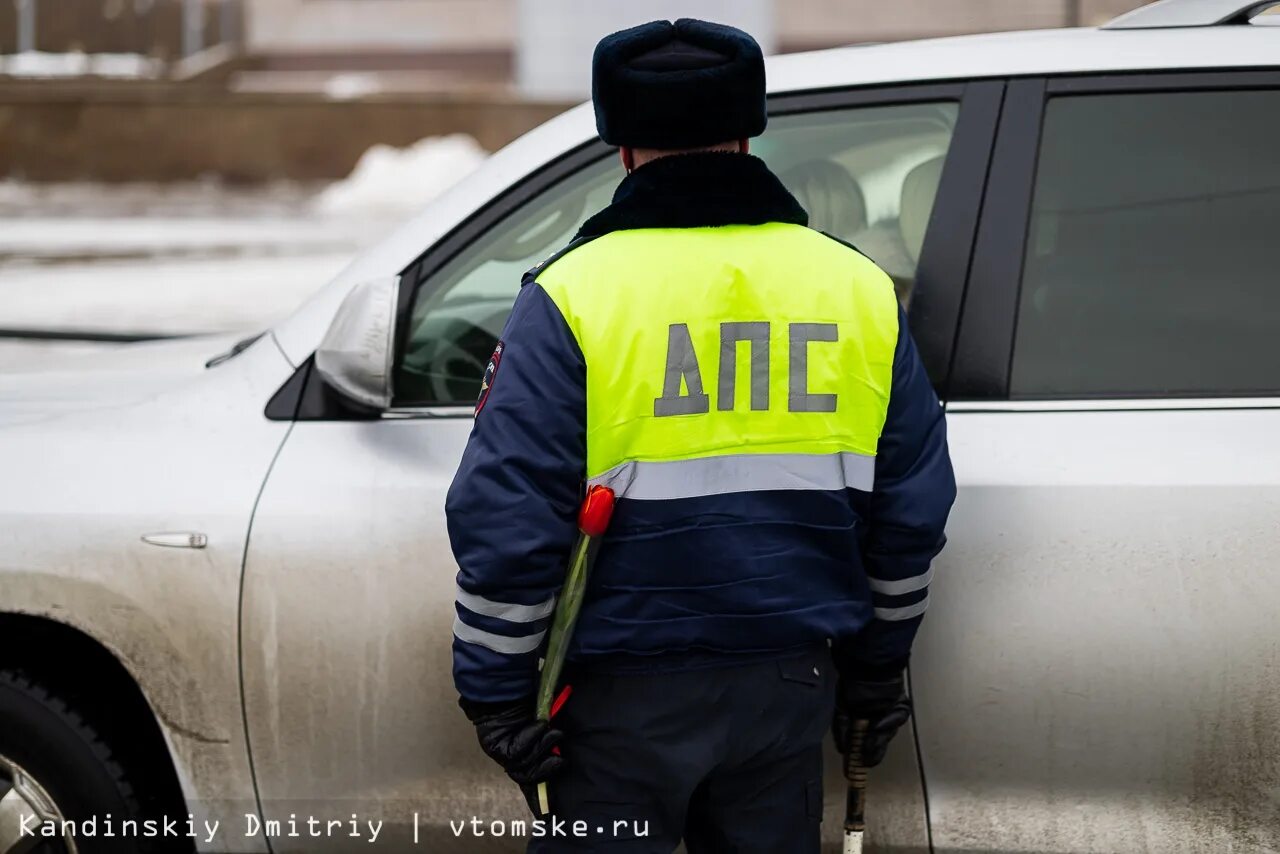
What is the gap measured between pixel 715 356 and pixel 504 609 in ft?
1.44

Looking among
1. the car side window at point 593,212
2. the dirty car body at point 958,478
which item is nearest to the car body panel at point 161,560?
the dirty car body at point 958,478

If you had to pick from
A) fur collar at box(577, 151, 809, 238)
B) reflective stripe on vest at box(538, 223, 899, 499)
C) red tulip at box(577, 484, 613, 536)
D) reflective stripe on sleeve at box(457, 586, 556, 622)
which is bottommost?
reflective stripe on sleeve at box(457, 586, 556, 622)

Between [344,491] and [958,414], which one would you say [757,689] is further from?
[344,491]

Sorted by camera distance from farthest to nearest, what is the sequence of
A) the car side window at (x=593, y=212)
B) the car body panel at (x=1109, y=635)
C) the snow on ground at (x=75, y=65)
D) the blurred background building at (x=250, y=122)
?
the snow on ground at (x=75, y=65)
the blurred background building at (x=250, y=122)
the car side window at (x=593, y=212)
the car body panel at (x=1109, y=635)

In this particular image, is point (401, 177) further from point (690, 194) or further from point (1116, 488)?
point (690, 194)

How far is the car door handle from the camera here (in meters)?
2.62

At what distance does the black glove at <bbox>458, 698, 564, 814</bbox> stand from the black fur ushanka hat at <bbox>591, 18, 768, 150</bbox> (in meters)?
0.79

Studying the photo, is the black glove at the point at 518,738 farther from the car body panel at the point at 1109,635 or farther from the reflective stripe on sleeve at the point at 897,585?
the car body panel at the point at 1109,635

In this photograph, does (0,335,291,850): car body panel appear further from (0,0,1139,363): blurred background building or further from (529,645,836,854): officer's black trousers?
(0,0,1139,363): blurred background building

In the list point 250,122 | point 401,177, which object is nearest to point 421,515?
point 401,177

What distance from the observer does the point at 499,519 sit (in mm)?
1995

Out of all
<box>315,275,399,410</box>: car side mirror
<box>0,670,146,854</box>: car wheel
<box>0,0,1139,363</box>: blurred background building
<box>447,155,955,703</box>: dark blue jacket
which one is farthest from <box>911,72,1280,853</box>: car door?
<box>0,0,1139,363</box>: blurred background building

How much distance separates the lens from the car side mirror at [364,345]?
252cm

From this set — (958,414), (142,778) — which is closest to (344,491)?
(142,778)
